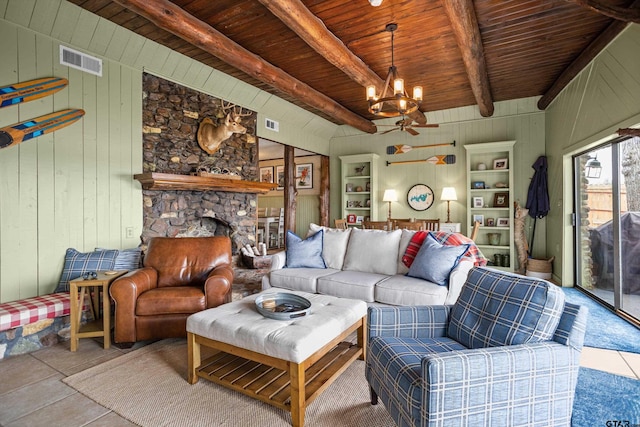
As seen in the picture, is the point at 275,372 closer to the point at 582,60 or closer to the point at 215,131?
the point at 215,131

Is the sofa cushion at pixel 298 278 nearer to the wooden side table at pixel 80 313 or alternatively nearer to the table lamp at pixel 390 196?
the wooden side table at pixel 80 313

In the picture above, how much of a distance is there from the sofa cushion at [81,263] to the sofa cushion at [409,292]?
2.76 meters

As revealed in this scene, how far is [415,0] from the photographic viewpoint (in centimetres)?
310

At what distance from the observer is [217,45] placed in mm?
→ 3605

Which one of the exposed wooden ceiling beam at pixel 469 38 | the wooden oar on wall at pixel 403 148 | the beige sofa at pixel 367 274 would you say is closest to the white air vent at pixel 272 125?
the wooden oar on wall at pixel 403 148

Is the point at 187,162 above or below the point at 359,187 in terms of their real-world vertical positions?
above

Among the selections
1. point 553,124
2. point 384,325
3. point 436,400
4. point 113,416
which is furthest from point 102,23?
point 553,124

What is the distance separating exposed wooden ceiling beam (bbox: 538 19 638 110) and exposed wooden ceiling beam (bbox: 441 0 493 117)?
0.97 meters

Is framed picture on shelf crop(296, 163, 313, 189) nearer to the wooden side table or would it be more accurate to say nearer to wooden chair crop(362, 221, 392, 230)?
wooden chair crop(362, 221, 392, 230)

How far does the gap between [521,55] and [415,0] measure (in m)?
1.98

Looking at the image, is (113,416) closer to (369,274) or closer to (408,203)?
(369,274)

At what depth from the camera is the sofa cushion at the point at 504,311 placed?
1.47m

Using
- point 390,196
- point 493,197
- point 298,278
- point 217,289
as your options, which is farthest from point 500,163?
point 217,289

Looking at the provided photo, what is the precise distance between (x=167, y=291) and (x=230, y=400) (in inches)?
48.2
